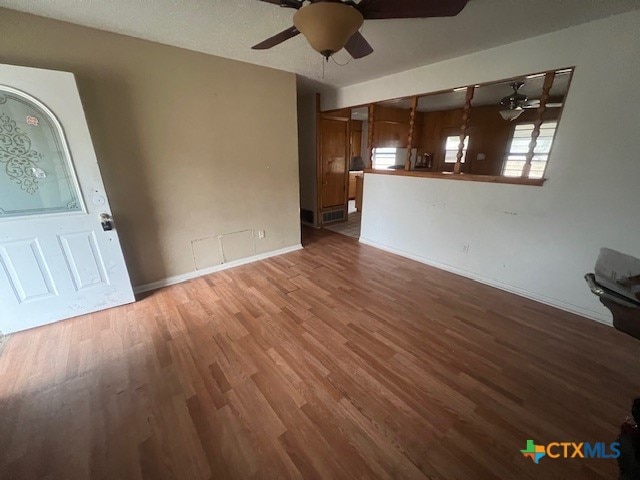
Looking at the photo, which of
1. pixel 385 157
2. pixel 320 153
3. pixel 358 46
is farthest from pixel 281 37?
pixel 385 157

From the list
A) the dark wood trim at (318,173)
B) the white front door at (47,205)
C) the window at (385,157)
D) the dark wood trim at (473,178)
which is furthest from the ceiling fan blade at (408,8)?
the window at (385,157)

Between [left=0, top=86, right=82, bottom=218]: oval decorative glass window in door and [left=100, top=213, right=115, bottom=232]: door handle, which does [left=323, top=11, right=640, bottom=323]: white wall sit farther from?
[left=0, top=86, right=82, bottom=218]: oval decorative glass window in door

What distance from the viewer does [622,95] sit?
1970 millimetres

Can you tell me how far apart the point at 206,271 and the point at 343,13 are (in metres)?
3.01

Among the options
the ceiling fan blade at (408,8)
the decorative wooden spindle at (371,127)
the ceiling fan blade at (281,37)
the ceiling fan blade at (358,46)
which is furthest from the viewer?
the decorative wooden spindle at (371,127)

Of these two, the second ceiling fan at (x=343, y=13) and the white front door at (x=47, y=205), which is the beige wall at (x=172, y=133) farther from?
the second ceiling fan at (x=343, y=13)

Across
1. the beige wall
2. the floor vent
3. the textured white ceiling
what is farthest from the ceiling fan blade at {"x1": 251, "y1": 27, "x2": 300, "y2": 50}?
the floor vent

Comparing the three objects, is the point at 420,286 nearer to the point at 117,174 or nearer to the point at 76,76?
the point at 117,174

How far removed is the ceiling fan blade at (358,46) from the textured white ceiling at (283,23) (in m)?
0.34

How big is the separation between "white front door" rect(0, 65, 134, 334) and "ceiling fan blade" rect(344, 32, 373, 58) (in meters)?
2.26

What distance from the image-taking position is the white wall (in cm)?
200

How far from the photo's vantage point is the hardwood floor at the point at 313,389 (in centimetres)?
125

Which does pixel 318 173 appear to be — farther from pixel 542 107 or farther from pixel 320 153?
pixel 542 107

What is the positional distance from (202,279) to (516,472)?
10.4 feet
